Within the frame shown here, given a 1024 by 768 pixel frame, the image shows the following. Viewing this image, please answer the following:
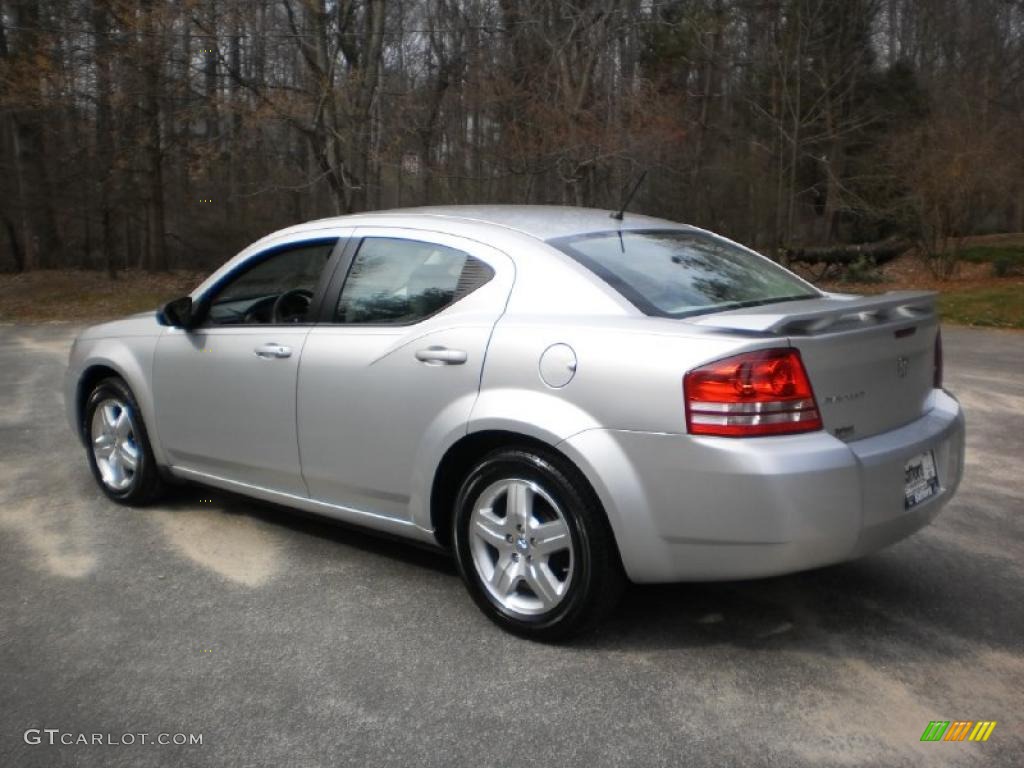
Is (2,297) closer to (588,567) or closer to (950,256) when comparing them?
(950,256)

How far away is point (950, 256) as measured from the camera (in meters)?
22.3

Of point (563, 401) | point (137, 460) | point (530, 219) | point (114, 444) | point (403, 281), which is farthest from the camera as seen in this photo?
point (114, 444)

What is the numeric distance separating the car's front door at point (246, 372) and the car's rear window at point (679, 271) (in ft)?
4.36

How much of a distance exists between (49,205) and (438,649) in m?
28.7

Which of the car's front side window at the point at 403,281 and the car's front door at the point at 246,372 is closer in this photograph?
the car's front side window at the point at 403,281

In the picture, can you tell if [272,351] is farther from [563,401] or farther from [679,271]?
[679,271]

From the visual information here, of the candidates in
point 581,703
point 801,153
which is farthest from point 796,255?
point 581,703

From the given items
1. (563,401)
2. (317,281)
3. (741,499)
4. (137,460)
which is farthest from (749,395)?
(137,460)

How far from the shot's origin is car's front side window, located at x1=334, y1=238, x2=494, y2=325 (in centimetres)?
432

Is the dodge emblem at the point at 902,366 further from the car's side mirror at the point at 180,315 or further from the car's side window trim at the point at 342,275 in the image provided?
the car's side mirror at the point at 180,315

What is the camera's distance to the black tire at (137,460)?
565 centimetres

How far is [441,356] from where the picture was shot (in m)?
4.14

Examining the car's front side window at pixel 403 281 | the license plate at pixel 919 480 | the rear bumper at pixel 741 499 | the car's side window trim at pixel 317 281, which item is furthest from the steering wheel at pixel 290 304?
the license plate at pixel 919 480

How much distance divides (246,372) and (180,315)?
636mm
